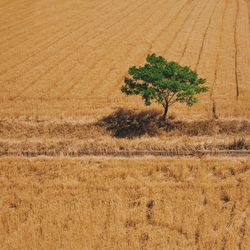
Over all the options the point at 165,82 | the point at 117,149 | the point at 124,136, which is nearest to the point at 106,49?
the point at 165,82

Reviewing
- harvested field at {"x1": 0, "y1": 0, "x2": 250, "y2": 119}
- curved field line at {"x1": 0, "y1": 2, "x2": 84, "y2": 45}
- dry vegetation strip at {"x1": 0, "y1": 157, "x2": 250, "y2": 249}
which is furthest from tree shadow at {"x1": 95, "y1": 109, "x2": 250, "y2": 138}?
curved field line at {"x1": 0, "y1": 2, "x2": 84, "y2": 45}

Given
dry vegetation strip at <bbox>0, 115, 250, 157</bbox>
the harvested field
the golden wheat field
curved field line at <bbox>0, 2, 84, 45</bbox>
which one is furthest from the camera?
curved field line at <bbox>0, 2, 84, 45</bbox>

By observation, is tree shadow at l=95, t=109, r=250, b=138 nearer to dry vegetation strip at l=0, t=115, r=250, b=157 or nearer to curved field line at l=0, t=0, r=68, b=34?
dry vegetation strip at l=0, t=115, r=250, b=157

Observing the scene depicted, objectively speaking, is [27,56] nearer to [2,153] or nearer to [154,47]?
[154,47]

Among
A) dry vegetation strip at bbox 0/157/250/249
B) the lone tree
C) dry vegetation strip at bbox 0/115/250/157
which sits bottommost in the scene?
dry vegetation strip at bbox 0/157/250/249

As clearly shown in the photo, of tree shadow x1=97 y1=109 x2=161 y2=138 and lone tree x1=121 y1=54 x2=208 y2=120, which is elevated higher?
lone tree x1=121 y1=54 x2=208 y2=120

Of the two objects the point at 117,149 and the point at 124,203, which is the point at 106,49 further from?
the point at 124,203

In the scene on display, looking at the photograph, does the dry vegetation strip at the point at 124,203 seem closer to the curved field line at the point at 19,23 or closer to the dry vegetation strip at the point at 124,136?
the dry vegetation strip at the point at 124,136
